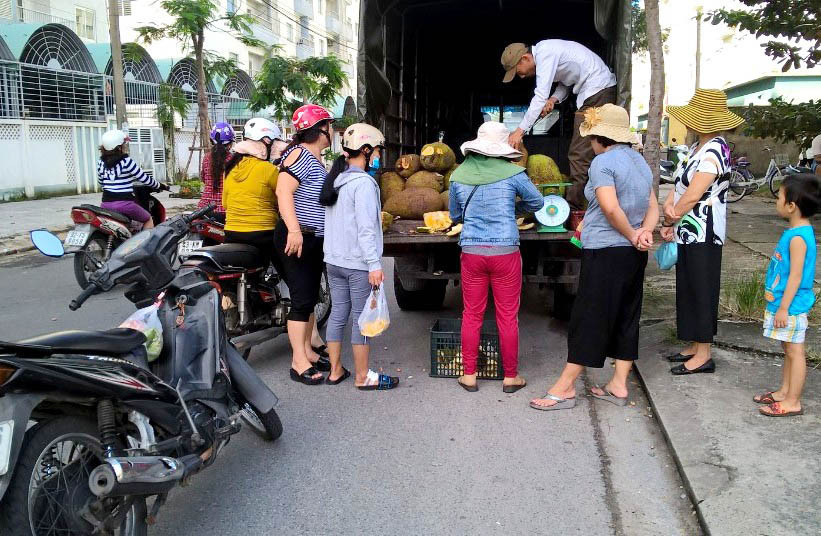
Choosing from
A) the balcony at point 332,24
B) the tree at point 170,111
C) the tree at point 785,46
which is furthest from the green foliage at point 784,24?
the balcony at point 332,24

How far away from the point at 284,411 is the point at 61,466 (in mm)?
2114

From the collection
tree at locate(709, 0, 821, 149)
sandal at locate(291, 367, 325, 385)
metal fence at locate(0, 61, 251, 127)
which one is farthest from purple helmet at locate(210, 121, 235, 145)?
metal fence at locate(0, 61, 251, 127)

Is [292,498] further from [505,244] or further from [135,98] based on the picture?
[135,98]

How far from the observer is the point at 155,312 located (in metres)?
3.23

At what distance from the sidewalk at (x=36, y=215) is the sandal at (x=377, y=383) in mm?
7781

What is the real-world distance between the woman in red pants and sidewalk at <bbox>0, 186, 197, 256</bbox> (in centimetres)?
834

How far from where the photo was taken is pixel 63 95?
1864 centimetres

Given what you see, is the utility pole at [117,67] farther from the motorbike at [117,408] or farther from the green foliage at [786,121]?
the motorbike at [117,408]

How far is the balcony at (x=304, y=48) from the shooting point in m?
42.5

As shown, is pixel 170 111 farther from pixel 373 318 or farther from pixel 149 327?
pixel 149 327

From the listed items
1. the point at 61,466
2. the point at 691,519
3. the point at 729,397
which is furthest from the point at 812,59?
the point at 61,466

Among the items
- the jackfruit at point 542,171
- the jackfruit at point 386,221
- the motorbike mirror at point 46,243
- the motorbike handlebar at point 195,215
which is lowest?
the jackfruit at point 386,221

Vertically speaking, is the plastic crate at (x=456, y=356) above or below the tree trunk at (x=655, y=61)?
below

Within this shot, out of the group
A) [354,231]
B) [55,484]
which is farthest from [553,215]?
[55,484]
